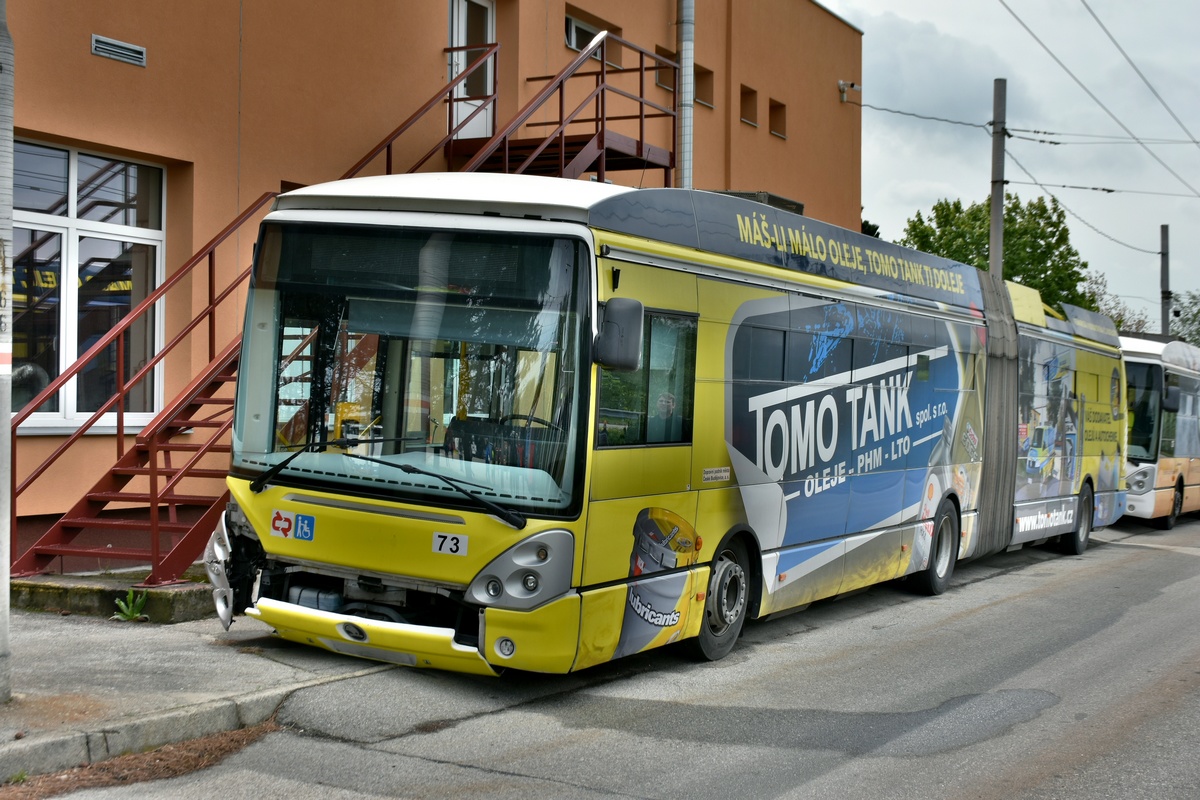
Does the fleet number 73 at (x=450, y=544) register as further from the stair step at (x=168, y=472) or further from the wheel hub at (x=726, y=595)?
the stair step at (x=168, y=472)

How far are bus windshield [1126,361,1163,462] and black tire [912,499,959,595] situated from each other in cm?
1052

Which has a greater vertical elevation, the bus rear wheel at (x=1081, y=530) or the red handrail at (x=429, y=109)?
the red handrail at (x=429, y=109)

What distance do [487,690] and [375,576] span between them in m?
1.05

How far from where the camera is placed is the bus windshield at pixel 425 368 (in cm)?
691

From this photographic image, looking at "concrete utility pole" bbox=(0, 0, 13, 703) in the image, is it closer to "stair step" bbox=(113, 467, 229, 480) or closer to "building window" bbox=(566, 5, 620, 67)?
"stair step" bbox=(113, 467, 229, 480)

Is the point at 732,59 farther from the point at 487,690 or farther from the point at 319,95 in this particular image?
the point at 487,690

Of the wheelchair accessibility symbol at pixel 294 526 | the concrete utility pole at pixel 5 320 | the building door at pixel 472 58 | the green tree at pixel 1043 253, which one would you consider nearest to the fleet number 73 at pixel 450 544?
the wheelchair accessibility symbol at pixel 294 526

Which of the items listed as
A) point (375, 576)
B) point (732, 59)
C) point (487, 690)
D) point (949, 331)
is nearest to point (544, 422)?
point (375, 576)

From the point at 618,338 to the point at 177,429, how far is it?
17.9 ft

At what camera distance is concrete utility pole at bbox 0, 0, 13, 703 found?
6152 millimetres

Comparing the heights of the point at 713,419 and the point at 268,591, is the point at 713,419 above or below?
above

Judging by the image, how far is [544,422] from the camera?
22.6 feet

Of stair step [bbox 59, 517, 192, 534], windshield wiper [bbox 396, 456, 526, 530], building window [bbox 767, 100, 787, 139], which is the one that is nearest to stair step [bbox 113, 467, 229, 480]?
stair step [bbox 59, 517, 192, 534]

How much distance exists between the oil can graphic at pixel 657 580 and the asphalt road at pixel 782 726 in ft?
1.18
